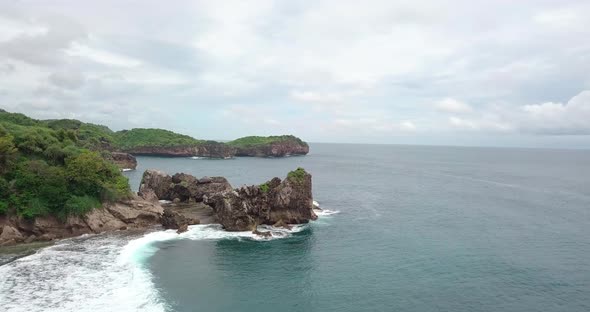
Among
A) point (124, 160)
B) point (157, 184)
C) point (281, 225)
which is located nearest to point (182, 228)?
point (281, 225)

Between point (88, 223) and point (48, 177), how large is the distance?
29.3 ft

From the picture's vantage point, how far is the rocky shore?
2190 inches

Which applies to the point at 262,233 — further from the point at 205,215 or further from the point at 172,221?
the point at 205,215

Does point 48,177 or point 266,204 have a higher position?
point 48,177

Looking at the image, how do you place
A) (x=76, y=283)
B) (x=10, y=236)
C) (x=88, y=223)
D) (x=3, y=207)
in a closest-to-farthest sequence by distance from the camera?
(x=76, y=283), (x=10, y=236), (x=3, y=207), (x=88, y=223)

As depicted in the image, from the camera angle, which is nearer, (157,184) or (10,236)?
(10,236)

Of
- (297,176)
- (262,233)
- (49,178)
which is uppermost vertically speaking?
(49,178)

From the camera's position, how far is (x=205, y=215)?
238 ft

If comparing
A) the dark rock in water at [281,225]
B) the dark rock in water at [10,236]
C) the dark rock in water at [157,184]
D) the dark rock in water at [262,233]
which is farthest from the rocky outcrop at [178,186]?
the dark rock in water at [10,236]

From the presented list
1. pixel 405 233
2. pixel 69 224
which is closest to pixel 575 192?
pixel 405 233

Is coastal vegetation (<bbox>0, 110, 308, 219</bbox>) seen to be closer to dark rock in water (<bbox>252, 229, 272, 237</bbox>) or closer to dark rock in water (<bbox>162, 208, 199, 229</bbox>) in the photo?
dark rock in water (<bbox>162, 208, 199, 229</bbox>)

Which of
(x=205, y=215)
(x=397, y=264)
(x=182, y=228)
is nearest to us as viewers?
(x=397, y=264)

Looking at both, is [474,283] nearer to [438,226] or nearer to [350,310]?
[350,310]

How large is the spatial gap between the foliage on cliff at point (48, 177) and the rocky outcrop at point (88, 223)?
1208 mm
